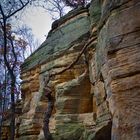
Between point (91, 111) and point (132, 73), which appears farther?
point (91, 111)

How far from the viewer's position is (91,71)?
44.7 ft

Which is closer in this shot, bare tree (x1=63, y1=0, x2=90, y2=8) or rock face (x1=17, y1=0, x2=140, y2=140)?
rock face (x1=17, y1=0, x2=140, y2=140)

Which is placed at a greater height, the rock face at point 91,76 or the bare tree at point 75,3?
the bare tree at point 75,3

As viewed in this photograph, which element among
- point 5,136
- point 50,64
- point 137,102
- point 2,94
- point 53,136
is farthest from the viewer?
point 2,94

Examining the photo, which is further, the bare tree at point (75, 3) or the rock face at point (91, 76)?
the bare tree at point (75, 3)

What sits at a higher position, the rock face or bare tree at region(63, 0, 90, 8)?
bare tree at region(63, 0, 90, 8)

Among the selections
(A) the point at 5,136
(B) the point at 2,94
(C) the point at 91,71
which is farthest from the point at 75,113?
(B) the point at 2,94

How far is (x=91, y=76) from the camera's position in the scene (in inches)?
537

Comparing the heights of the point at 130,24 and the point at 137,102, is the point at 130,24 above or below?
above

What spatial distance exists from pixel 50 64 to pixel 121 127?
834cm

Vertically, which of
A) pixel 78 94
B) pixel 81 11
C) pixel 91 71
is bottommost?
pixel 78 94

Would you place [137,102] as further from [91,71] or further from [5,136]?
[5,136]

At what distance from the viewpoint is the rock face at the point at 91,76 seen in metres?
8.53

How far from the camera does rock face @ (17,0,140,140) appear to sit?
8.53m
